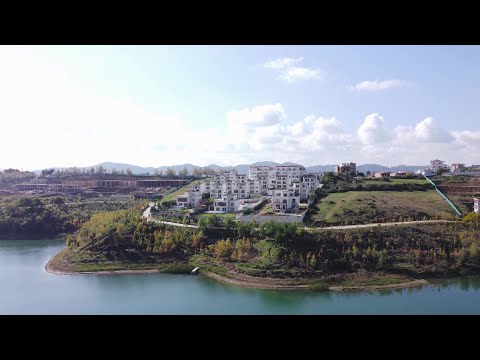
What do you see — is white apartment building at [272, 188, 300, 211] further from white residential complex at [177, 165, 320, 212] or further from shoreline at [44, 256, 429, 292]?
shoreline at [44, 256, 429, 292]

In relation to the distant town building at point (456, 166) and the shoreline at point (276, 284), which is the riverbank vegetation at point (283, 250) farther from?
the distant town building at point (456, 166)

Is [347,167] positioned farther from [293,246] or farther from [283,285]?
[283,285]

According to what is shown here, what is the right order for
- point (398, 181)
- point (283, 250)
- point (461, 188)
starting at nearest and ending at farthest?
point (283, 250)
point (461, 188)
point (398, 181)

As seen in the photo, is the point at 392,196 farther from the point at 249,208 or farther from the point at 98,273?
the point at 98,273

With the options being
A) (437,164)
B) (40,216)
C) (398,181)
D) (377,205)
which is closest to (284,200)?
(377,205)

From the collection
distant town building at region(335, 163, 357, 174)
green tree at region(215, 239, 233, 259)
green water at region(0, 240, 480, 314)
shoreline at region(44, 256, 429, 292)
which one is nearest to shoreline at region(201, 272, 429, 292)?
shoreline at region(44, 256, 429, 292)

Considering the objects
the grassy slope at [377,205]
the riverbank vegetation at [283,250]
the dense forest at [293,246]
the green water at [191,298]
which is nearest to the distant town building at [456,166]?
the grassy slope at [377,205]
